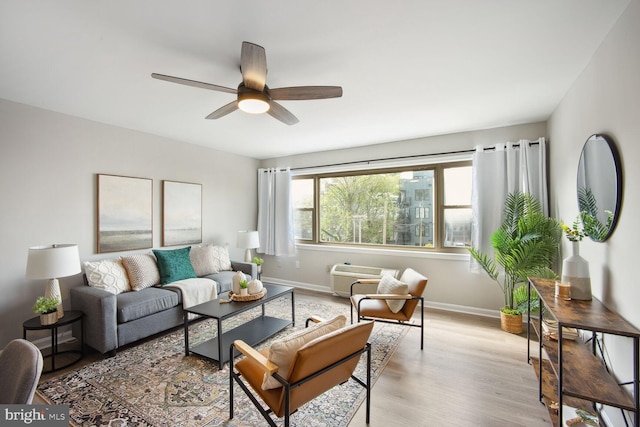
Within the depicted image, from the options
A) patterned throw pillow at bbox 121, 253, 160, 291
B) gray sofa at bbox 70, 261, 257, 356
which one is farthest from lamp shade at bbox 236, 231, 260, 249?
gray sofa at bbox 70, 261, 257, 356

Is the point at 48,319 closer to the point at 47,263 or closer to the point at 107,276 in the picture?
the point at 47,263

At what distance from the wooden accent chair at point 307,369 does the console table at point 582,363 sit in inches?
42.3

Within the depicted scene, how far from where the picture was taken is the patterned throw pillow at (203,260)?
3979mm

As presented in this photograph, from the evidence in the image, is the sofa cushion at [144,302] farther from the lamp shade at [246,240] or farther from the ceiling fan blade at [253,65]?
the ceiling fan blade at [253,65]

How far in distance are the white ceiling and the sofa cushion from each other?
1996 mm

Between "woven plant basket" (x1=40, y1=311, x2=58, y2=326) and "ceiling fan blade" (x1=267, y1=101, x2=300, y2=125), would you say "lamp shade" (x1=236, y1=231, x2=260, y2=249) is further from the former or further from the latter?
"ceiling fan blade" (x1=267, y1=101, x2=300, y2=125)

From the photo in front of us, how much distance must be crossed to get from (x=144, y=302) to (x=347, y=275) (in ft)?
8.75

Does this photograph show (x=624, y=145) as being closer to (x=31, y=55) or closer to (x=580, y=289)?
(x=580, y=289)

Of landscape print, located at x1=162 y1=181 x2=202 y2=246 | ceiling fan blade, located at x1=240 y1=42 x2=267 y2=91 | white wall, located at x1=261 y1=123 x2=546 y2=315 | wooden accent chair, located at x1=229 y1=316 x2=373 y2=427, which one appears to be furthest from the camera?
landscape print, located at x1=162 y1=181 x2=202 y2=246

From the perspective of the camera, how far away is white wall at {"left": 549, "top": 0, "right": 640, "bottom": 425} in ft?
5.00

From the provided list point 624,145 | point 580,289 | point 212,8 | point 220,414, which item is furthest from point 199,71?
point 580,289

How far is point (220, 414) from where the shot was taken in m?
1.92

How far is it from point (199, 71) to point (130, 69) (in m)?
0.52

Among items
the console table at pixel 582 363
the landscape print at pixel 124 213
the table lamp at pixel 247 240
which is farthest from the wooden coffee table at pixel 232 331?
the console table at pixel 582 363
